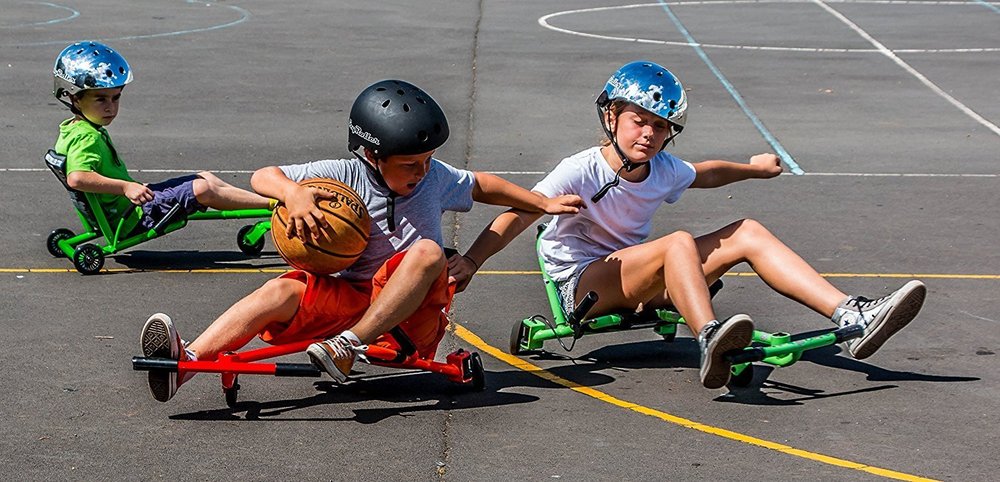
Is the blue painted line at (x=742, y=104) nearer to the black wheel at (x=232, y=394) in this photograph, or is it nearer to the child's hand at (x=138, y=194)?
the child's hand at (x=138, y=194)

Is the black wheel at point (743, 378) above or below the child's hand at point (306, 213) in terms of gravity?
below

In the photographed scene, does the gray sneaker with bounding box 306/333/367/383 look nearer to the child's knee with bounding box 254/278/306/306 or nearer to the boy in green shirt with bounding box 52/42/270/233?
the child's knee with bounding box 254/278/306/306

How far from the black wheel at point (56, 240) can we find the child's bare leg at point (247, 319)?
311cm

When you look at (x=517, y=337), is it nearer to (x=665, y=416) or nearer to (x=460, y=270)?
(x=460, y=270)

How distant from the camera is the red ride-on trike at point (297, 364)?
5703mm

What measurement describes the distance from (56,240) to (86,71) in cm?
105

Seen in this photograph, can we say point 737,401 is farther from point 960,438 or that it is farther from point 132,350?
point 132,350

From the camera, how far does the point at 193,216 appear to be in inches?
345

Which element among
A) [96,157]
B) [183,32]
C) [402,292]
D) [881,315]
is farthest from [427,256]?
[183,32]

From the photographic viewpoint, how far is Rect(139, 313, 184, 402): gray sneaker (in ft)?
18.5

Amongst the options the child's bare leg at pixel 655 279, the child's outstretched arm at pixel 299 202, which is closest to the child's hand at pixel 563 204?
the child's bare leg at pixel 655 279

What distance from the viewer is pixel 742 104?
14633 millimetres

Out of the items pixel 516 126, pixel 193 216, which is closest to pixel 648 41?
pixel 516 126

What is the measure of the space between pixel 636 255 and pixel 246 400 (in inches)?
71.0
